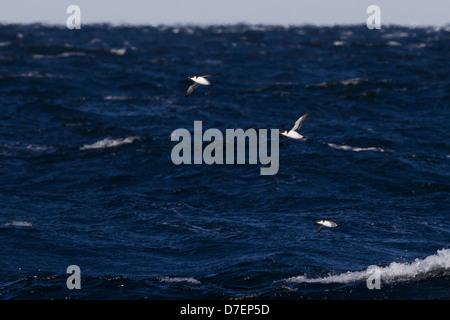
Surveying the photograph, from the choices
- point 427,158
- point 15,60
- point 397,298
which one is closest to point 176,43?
point 15,60

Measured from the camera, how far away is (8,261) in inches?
1090

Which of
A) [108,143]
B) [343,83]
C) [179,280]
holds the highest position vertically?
[343,83]

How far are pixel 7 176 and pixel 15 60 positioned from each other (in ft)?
130

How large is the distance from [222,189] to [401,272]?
1247 centimetres

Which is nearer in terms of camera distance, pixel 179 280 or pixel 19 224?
pixel 179 280

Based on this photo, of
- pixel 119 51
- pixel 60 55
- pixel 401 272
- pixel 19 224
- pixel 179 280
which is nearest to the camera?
pixel 179 280

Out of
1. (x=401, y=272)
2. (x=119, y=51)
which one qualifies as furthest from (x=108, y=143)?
(x=119, y=51)

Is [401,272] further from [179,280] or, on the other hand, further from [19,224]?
[19,224]

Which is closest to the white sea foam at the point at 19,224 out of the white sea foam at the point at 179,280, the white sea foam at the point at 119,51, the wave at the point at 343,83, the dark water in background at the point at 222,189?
the dark water in background at the point at 222,189

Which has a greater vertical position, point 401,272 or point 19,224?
point 401,272

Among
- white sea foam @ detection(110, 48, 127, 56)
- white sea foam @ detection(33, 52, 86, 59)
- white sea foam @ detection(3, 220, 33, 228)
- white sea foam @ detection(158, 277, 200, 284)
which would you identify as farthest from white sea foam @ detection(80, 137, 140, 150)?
white sea foam @ detection(110, 48, 127, 56)

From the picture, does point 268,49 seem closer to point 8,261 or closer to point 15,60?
point 15,60

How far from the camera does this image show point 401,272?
25.7m

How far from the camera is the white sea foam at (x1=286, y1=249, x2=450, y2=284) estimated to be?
25.0 m
